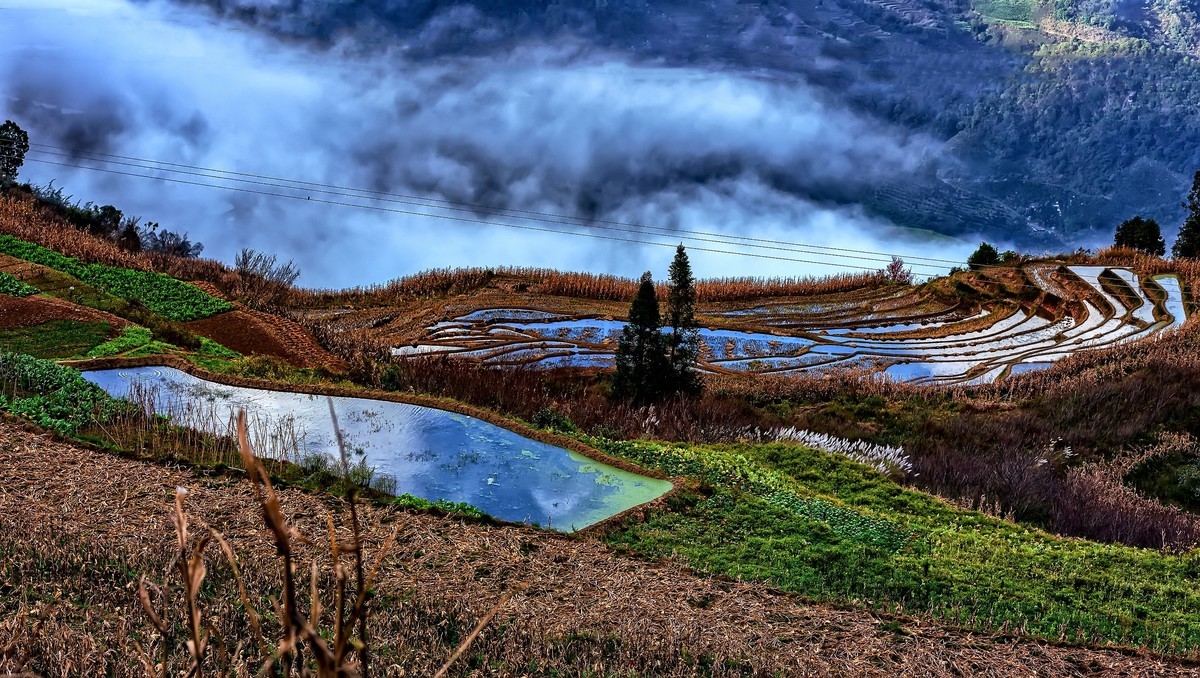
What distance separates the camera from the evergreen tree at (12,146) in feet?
102

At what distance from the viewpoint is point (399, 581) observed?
24.2 feet

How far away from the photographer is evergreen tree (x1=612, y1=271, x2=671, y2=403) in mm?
17625

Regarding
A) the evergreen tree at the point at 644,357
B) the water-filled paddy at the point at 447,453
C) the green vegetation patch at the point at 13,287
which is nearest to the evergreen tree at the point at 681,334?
the evergreen tree at the point at 644,357

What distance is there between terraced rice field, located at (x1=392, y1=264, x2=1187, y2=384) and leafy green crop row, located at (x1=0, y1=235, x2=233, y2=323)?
477 centimetres

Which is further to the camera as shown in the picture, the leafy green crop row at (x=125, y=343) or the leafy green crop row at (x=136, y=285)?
the leafy green crop row at (x=136, y=285)

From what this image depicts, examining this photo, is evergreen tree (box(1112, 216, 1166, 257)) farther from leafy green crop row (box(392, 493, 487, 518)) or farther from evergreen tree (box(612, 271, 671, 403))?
leafy green crop row (box(392, 493, 487, 518))

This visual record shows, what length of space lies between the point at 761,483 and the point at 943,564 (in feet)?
8.37

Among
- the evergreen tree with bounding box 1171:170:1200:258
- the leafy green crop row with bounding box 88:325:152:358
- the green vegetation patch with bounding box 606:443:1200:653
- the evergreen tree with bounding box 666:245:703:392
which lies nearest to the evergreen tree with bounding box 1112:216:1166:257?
the evergreen tree with bounding box 1171:170:1200:258

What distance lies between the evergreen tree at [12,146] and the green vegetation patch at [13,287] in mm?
17619

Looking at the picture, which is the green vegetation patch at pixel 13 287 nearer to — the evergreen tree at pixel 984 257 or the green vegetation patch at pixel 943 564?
the green vegetation patch at pixel 943 564

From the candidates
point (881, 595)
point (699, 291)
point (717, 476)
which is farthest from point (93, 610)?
point (699, 291)

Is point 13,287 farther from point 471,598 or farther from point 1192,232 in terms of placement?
point 1192,232

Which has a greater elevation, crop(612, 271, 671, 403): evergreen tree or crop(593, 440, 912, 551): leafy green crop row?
crop(612, 271, 671, 403): evergreen tree

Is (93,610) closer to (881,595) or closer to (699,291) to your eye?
(881,595)
